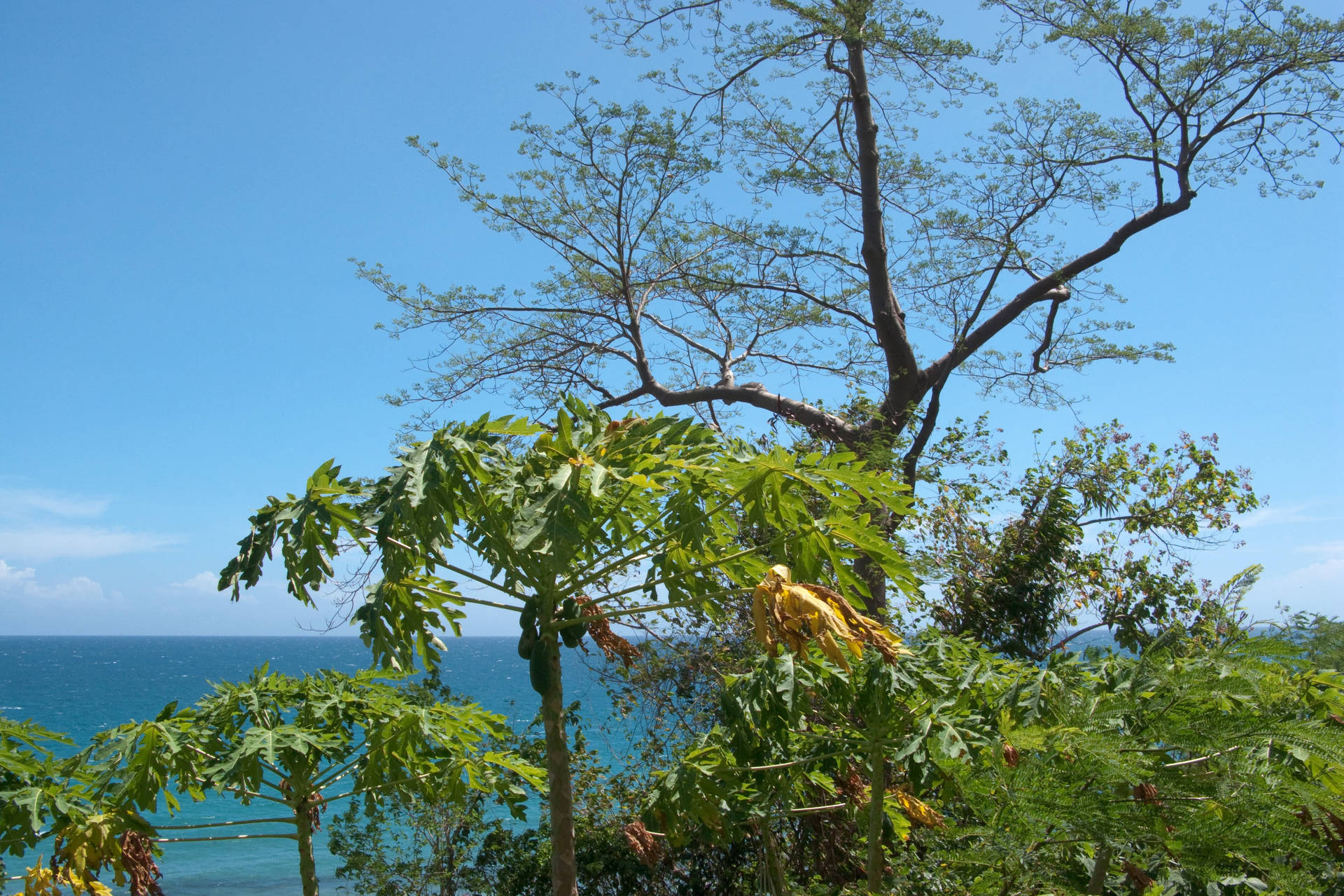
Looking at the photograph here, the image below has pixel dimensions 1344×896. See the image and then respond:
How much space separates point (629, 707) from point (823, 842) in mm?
2006

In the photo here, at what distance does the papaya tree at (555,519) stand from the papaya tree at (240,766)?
463mm

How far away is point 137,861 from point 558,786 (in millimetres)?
1669

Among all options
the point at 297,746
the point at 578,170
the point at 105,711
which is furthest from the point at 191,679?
the point at 297,746

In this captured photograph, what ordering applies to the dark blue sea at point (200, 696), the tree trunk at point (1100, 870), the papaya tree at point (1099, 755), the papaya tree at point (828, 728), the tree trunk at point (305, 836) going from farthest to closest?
the dark blue sea at point (200, 696) → the tree trunk at point (305, 836) → the papaya tree at point (828, 728) → the tree trunk at point (1100, 870) → the papaya tree at point (1099, 755)

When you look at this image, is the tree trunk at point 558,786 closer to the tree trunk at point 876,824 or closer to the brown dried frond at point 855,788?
the tree trunk at point 876,824

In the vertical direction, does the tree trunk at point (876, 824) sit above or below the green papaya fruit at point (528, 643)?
below

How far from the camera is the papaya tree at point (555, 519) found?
2912 mm

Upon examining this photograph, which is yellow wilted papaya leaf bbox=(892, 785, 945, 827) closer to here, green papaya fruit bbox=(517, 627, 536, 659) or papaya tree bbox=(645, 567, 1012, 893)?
papaya tree bbox=(645, 567, 1012, 893)

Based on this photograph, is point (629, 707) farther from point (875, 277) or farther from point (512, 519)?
point (875, 277)

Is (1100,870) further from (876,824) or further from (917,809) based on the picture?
A: (917,809)

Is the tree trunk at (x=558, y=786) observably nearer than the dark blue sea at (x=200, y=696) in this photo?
Yes

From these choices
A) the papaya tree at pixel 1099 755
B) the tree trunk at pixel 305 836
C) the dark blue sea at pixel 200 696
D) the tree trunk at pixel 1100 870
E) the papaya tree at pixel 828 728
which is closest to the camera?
the papaya tree at pixel 1099 755

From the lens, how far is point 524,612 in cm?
330

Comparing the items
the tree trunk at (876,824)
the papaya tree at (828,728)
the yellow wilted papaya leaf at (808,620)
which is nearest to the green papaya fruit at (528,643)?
the papaya tree at (828,728)
